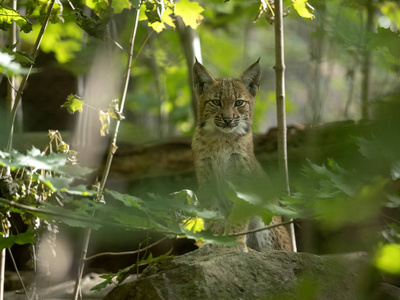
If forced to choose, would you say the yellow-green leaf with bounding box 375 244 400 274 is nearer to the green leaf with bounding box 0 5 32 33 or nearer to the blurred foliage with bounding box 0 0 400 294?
the blurred foliage with bounding box 0 0 400 294

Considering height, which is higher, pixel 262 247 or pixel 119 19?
pixel 119 19

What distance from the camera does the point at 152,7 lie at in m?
3.55

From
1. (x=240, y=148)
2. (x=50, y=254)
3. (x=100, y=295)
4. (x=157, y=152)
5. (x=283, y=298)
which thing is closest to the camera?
(x=283, y=298)

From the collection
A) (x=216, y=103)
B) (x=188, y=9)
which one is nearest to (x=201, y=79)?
(x=216, y=103)

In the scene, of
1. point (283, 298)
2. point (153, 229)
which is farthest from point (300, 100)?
point (283, 298)

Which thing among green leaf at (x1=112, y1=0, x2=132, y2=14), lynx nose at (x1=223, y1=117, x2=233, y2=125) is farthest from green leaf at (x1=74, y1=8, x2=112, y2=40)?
lynx nose at (x1=223, y1=117, x2=233, y2=125)

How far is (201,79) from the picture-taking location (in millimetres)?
5441

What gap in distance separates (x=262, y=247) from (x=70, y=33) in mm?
4810

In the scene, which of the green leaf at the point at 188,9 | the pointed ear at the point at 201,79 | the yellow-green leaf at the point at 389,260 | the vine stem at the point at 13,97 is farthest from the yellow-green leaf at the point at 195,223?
the yellow-green leaf at the point at 389,260

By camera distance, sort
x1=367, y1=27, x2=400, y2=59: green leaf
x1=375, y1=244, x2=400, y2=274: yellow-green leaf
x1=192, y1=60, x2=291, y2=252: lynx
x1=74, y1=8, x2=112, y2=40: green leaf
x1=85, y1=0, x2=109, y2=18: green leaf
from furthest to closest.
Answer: x1=192, y1=60, x2=291, y2=252: lynx < x1=85, y1=0, x2=109, y2=18: green leaf < x1=74, y1=8, x2=112, y2=40: green leaf < x1=367, y1=27, x2=400, y2=59: green leaf < x1=375, y1=244, x2=400, y2=274: yellow-green leaf

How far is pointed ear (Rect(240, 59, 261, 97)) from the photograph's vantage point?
5242 millimetres

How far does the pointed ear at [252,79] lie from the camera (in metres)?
5.24

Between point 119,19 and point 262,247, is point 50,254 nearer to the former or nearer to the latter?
point 262,247

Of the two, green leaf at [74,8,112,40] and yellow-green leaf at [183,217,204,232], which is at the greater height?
green leaf at [74,8,112,40]
